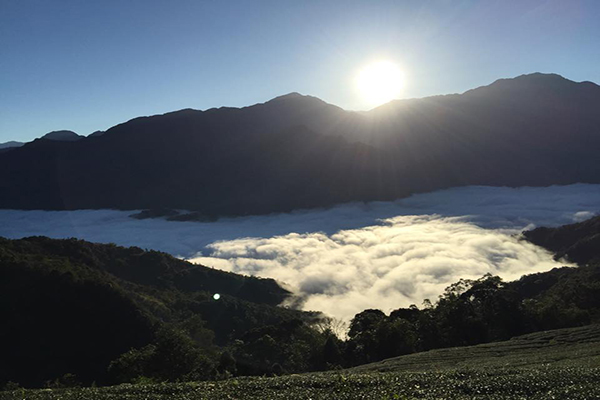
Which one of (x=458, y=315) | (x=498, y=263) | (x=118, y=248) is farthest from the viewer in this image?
(x=498, y=263)

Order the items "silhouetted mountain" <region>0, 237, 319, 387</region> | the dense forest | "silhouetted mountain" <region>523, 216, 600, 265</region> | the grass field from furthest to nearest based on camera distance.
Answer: "silhouetted mountain" <region>523, 216, 600, 265</region>
"silhouetted mountain" <region>0, 237, 319, 387</region>
the dense forest
the grass field

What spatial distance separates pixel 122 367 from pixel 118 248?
97335mm

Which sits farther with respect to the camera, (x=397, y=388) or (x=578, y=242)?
(x=578, y=242)

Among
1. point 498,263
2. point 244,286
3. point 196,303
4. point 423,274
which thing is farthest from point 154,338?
point 498,263

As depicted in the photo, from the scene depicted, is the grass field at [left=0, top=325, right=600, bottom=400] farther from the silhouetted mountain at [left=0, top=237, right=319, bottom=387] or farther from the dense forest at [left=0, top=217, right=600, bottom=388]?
the silhouetted mountain at [left=0, top=237, right=319, bottom=387]

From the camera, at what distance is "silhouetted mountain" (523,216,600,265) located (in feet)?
504

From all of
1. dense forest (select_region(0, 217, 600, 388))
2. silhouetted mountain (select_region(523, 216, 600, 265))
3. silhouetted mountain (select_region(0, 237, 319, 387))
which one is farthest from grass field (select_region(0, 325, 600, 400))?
silhouetted mountain (select_region(523, 216, 600, 265))

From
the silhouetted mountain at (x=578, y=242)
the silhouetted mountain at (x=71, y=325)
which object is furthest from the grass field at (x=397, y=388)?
the silhouetted mountain at (x=578, y=242)

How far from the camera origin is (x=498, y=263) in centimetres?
18912

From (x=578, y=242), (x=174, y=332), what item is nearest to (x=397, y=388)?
(x=174, y=332)

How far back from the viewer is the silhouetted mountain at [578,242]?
504 ft

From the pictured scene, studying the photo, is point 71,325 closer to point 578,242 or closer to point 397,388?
point 397,388

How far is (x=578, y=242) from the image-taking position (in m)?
168

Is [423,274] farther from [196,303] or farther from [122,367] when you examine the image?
[122,367]
